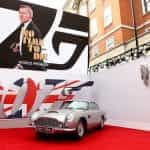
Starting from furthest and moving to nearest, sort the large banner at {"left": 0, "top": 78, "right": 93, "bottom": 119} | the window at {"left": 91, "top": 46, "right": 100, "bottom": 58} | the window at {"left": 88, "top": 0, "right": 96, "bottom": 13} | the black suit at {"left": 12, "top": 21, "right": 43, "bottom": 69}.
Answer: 1. the window at {"left": 88, "top": 0, "right": 96, "bottom": 13}
2. the window at {"left": 91, "top": 46, "right": 100, "bottom": 58}
3. the black suit at {"left": 12, "top": 21, "right": 43, "bottom": 69}
4. the large banner at {"left": 0, "top": 78, "right": 93, "bottom": 119}

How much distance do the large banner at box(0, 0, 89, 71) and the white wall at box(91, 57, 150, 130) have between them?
2.79 m

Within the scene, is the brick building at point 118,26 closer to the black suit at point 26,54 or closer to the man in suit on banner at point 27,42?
the man in suit on banner at point 27,42

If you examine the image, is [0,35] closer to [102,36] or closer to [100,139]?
[100,139]

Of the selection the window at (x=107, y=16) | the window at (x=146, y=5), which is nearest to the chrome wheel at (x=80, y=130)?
the window at (x=146, y=5)

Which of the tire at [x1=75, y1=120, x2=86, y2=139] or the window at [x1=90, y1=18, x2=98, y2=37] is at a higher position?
the window at [x1=90, y1=18, x2=98, y2=37]

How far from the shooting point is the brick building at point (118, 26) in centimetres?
1956

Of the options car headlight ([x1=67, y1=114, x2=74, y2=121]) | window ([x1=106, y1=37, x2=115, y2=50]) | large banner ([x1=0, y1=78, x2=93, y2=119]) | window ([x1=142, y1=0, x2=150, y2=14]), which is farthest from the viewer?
window ([x1=106, y1=37, x2=115, y2=50])

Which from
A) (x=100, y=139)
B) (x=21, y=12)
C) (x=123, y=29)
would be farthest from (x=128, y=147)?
(x=123, y=29)

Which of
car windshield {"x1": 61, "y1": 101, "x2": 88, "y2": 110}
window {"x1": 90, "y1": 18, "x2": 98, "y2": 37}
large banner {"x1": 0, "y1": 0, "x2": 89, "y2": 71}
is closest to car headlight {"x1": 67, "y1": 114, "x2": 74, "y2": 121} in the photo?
car windshield {"x1": 61, "y1": 101, "x2": 88, "y2": 110}

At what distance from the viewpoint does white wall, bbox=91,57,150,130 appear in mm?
10984

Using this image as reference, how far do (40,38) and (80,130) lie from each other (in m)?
7.74

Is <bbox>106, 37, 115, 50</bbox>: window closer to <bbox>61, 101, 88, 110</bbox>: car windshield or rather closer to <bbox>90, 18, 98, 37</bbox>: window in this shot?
<bbox>90, 18, 98, 37</bbox>: window

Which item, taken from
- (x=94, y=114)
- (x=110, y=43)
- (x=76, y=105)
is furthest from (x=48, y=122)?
(x=110, y=43)

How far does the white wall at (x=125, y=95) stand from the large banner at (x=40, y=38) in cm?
279
